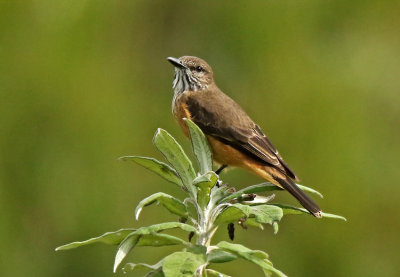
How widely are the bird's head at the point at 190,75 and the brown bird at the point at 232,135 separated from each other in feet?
0.40

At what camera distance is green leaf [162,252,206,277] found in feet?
5.88

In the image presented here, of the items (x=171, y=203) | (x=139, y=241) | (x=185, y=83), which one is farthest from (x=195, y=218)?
(x=185, y=83)

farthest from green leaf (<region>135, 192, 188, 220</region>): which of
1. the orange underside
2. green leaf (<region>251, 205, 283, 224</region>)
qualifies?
the orange underside

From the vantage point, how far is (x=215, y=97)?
514cm

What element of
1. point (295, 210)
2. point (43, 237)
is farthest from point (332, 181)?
point (295, 210)

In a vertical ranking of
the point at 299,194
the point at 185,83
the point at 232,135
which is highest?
the point at 185,83

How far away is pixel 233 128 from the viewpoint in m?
4.53

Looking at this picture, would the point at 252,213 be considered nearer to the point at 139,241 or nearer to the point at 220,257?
the point at 220,257

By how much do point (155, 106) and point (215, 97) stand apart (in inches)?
139

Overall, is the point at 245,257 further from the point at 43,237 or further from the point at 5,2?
the point at 5,2

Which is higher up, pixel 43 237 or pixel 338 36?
pixel 338 36

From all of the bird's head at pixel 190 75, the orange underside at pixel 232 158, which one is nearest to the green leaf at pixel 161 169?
the orange underside at pixel 232 158

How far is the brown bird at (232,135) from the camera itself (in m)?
4.09

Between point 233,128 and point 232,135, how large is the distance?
64 millimetres
